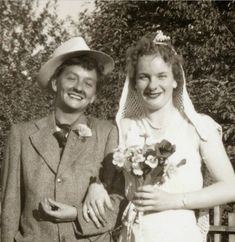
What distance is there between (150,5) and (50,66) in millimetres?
8653

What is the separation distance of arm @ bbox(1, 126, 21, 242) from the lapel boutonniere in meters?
0.44

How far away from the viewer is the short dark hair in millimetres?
3961

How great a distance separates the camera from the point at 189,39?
1040 centimetres

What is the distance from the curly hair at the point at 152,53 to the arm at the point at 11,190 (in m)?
1.07

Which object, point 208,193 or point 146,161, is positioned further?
point 208,193

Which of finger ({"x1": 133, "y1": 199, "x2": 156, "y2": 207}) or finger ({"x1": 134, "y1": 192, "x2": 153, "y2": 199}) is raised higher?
finger ({"x1": 134, "y1": 192, "x2": 153, "y2": 199})

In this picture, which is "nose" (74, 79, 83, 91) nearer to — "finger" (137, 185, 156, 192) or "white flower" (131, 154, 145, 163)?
"white flower" (131, 154, 145, 163)

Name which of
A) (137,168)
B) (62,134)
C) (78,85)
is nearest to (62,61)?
(78,85)

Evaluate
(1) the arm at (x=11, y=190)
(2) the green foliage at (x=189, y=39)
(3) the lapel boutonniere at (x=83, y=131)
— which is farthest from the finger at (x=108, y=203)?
(2) the green foliage at (x=189, y=39)

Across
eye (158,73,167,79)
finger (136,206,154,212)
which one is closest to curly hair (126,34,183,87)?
eye (158,73,167,79)

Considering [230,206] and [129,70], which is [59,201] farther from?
[230,206]

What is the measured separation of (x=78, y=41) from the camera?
404cm

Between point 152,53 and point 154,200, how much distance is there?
45.6 inches

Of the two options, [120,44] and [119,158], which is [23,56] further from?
[119,158]
